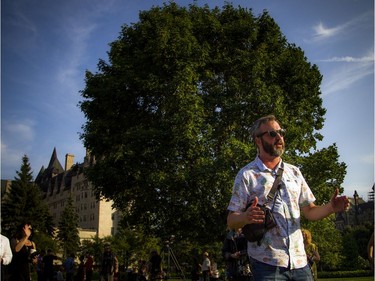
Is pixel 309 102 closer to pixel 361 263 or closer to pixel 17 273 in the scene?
pixel 17 273

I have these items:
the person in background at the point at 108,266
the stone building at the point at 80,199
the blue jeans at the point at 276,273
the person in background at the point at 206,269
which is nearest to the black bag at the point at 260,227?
the blue jeans at the point at 276,273

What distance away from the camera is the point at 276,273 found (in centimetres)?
341

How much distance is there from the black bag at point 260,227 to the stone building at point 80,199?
80.5m

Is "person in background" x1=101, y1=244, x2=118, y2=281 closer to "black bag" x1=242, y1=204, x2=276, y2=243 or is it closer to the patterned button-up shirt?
the patterned button-up shirt

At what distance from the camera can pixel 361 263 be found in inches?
2697

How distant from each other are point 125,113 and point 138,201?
5.06 metres

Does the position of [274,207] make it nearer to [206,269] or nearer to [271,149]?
[271,149]

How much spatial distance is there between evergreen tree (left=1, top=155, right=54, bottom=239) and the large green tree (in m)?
45.0

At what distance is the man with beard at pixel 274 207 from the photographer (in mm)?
3457

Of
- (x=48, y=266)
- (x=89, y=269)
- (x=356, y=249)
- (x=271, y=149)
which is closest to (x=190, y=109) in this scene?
(x=48, y=266)

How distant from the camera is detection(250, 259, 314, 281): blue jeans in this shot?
3.41m

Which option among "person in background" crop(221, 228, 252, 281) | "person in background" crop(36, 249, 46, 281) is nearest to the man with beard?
"person in background" crop(221, 228, 252, 281)

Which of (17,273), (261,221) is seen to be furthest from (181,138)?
(261,221)

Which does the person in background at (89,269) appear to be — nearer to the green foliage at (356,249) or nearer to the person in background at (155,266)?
the person in background at (155,266)
